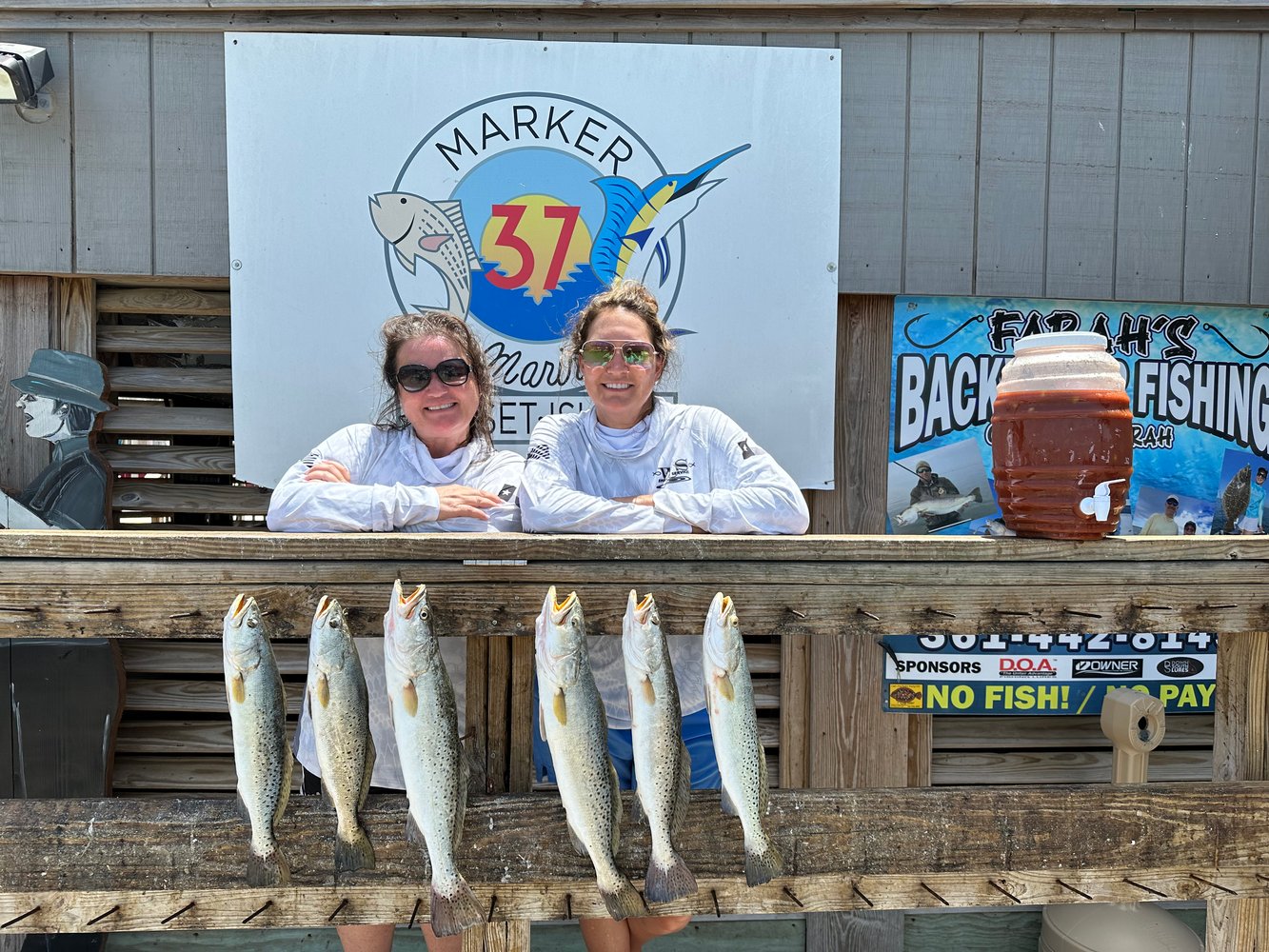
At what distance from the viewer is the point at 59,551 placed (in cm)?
188

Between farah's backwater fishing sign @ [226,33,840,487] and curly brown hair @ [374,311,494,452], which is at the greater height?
farah's backwater fishing sign @ [226,33,840,487]

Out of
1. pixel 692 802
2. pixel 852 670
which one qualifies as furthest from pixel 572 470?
pixel 852 670

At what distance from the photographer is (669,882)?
1.70m

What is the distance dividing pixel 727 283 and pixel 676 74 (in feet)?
2.71

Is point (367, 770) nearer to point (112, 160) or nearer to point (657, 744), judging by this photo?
point (657, 744)

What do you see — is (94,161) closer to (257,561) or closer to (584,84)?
(584,84)

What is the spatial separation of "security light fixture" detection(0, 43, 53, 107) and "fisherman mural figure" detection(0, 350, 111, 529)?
94 cm

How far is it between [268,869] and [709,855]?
89 cm

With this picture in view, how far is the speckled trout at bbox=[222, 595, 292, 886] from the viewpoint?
164cm

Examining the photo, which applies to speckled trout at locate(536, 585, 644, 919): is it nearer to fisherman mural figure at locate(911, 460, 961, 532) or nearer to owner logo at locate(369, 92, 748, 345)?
owner logo at locate(369, 92, 748, 345)

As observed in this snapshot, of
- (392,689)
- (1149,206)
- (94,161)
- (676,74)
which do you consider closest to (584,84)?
(676,74)

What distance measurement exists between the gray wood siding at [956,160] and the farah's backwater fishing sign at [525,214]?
0.57 ft

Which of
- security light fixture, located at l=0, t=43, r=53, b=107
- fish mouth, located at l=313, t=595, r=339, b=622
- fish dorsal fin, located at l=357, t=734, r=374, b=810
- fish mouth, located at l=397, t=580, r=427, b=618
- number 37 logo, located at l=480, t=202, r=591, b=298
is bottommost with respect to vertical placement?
fish dorsal fin, located at l=357, t=734, r=374, b=810

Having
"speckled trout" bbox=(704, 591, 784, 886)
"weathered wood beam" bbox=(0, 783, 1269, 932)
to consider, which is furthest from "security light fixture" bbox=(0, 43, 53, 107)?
"speckled trout" bbox=(704, 591, 784, 886)
